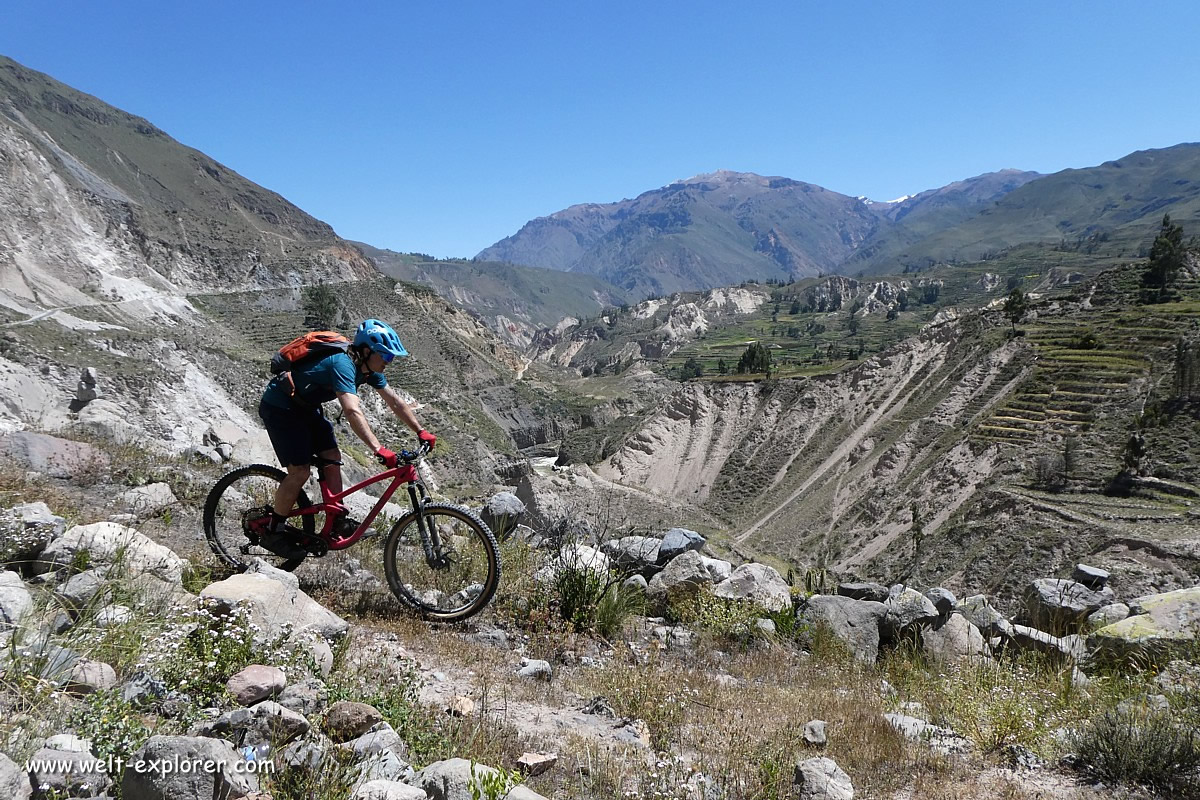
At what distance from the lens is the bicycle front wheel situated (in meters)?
5.36

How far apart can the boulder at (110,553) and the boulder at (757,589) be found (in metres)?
5.38

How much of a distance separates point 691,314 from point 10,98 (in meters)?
132

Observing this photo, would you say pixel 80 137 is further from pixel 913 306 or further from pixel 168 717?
pixel 913 306

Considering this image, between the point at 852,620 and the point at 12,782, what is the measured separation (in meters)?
6.96

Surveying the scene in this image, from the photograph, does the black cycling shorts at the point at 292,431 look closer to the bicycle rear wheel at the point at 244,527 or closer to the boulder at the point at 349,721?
the bicycle rear wheel at the point at 244,527

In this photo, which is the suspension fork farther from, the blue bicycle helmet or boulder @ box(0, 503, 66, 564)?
boulder @ box(0, 503, 66, 564)

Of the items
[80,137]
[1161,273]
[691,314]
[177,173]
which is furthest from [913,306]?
[80,137]

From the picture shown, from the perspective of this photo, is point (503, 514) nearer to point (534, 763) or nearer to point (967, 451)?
point (534, 763)

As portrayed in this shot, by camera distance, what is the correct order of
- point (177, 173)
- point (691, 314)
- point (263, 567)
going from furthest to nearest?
point (691, 314) < point (177, 173) < point (263, 567)

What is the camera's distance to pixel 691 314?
554 feet

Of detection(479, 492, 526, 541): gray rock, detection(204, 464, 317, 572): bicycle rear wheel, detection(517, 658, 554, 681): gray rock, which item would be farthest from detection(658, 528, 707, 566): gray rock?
detection(204, 464, 317, 572): bicycle rear wheel

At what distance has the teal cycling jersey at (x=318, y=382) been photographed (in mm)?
4978

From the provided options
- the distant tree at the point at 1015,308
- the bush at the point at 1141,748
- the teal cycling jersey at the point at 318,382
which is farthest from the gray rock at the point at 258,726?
the distant tree at the point at 1015,308

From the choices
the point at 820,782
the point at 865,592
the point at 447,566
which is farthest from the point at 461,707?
the point at 865,592
